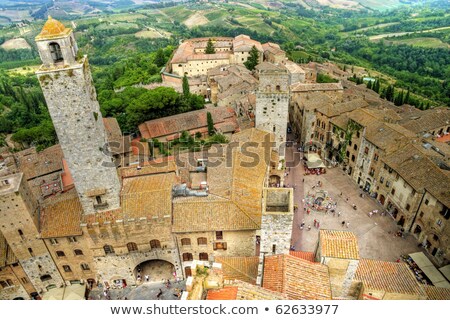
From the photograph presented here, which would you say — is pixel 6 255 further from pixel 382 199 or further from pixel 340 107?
pixel 340 107

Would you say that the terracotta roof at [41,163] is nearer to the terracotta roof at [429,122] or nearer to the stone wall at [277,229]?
the stone wall at [277,229]

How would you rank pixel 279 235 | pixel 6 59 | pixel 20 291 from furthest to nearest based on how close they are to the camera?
pixel 6 59
pixel 20 291
pixel 279 235

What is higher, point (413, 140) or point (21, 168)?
point (413, 140)

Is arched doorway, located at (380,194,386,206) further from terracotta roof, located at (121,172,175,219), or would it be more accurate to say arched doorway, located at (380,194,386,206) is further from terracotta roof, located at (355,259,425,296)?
terracotta roof, located at (121,172,175,219)

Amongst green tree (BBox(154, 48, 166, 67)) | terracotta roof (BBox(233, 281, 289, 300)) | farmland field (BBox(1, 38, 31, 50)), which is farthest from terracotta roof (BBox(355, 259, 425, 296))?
farmland field (BBox(1, 38, 31, 50))

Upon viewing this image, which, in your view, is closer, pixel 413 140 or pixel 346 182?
pixel 413 140

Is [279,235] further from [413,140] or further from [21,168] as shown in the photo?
[21,168]

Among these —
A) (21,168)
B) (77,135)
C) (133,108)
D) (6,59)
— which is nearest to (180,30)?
(6,59)
